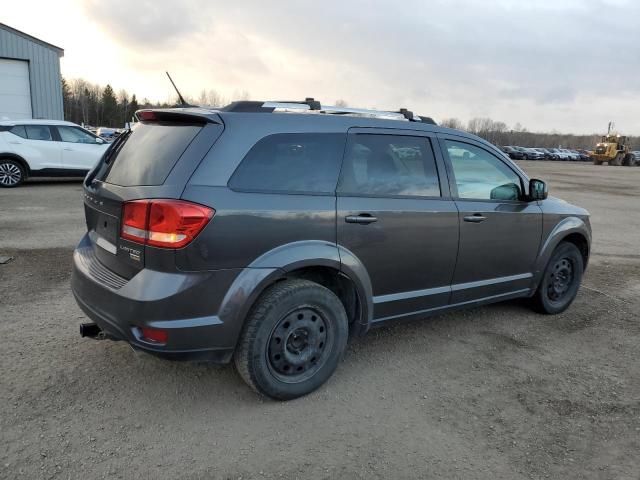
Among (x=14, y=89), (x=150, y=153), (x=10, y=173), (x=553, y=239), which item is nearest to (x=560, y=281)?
(x=553, y=239)

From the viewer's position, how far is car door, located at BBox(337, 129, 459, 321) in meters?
3.47

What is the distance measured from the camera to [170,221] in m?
2.79

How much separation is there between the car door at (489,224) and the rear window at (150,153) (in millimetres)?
2050

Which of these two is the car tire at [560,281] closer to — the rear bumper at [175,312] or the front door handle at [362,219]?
the front door handle at [362,219]

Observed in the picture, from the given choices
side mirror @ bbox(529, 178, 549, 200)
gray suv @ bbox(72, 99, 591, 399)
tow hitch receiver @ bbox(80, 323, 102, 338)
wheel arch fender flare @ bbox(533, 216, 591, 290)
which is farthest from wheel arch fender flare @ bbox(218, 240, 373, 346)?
wheel arch fender flare @ bbox(533, 216, 591, 290)

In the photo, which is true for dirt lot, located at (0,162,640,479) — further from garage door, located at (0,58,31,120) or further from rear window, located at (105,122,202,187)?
garage door, located at (0,58,31,120)

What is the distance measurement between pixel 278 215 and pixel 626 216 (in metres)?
12.8

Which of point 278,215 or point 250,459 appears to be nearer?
point 250,459

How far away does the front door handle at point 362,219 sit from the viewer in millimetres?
3389

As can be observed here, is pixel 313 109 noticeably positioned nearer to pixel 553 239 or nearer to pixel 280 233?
pixel 280 233

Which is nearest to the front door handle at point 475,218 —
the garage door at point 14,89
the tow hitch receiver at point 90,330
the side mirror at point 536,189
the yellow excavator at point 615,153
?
the side mirror at point 536,189

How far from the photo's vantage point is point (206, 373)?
3.63m

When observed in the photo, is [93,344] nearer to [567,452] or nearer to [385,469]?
[385,469]

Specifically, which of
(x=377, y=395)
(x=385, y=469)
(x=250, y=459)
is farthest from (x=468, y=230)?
(x=250, y=459)
